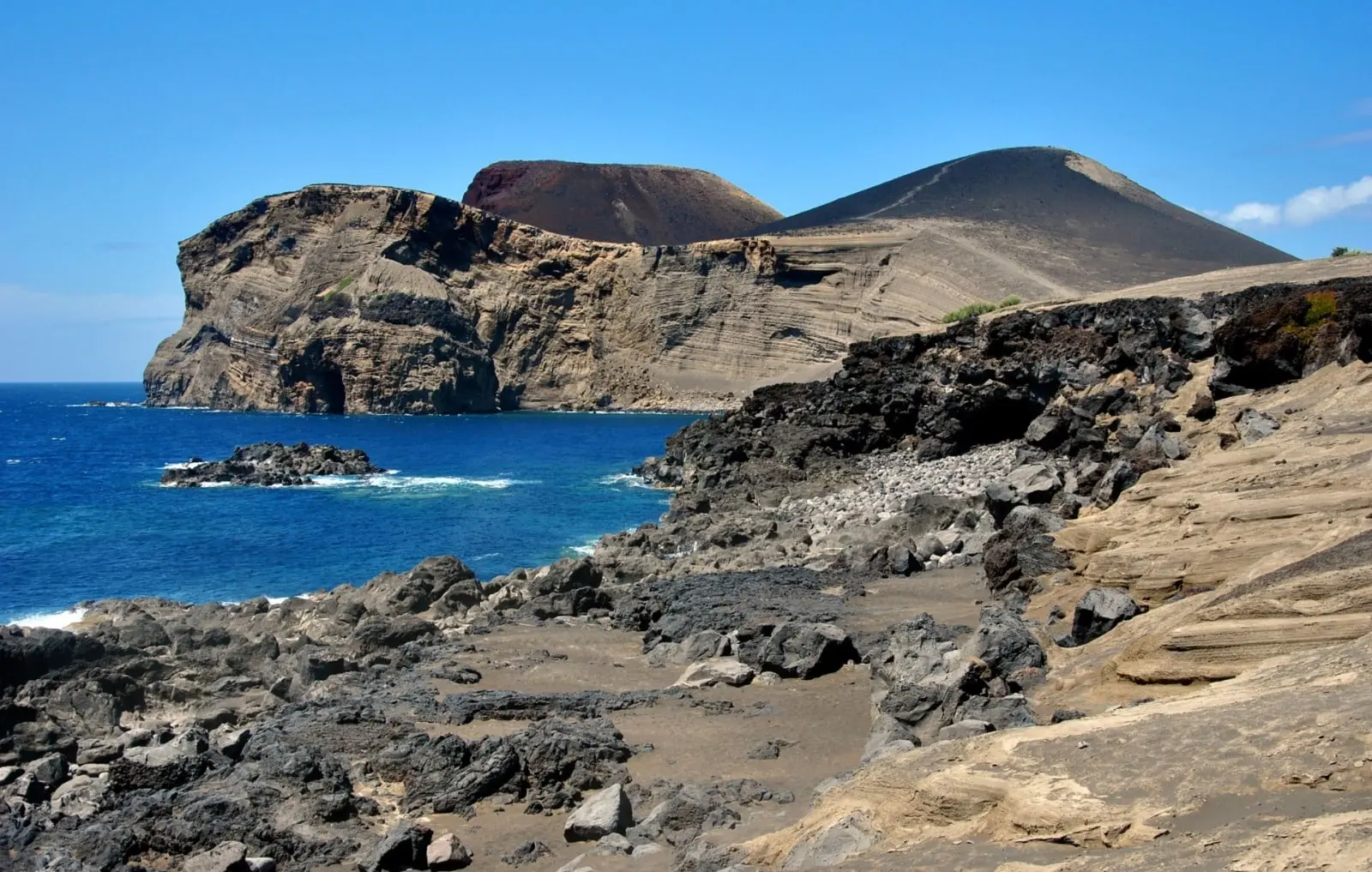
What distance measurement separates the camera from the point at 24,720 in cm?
1374

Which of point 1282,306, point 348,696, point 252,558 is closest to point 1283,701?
point 348,696

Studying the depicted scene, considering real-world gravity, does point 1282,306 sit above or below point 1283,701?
above

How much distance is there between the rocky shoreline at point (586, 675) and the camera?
9.80 meters

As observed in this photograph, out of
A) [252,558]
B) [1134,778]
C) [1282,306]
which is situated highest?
[1282,306]

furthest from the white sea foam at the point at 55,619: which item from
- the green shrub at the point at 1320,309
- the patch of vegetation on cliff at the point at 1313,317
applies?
the green shrub at the point at 1320,309

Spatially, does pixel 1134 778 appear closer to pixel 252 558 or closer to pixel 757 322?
pixel 252 558

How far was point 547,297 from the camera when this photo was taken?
121 meters

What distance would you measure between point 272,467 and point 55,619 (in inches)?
1206

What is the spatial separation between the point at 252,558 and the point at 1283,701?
28.5 metres

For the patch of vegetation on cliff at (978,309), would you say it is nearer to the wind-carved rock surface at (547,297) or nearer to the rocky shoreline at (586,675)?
the wind-carved rock surface at (547,297)

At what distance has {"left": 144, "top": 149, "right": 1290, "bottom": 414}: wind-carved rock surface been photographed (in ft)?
351

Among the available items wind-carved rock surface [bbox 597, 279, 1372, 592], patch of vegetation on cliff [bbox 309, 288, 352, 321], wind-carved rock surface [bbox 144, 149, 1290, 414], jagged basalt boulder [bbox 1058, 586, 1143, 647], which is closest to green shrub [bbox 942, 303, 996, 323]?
wind-carved rock surface [bbox 597, 279, 1372, 592]

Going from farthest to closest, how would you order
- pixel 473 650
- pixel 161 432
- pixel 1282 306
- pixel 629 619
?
pixel 161 432 → pixel 1282 306 → pixel 629 619 → pixel 473 650

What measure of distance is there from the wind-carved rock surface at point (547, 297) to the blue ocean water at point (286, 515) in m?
33.6
